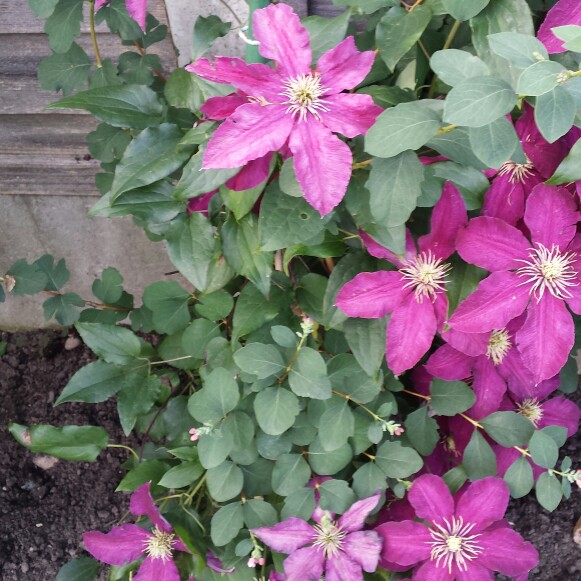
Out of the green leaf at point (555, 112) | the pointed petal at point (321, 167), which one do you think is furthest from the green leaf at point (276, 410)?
the green leaf at point (555, 112)

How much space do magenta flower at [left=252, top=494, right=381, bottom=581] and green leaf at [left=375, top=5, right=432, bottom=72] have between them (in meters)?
0.55

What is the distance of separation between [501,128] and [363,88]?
217mm

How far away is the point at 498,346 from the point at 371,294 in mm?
337

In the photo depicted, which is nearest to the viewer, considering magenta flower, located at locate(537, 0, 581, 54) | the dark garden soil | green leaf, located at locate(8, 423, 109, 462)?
magenta flower, located at locate(537, 0, 581, 54)

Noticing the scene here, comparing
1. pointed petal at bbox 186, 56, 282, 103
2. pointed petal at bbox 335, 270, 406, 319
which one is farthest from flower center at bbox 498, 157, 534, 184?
pointed petal at bbox 186, 56, 282, 103

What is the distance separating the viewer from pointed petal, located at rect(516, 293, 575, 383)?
68cm

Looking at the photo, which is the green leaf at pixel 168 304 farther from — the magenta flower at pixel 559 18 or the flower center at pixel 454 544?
the magenta flower at pixel 559 18

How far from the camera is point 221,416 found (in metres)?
0.92

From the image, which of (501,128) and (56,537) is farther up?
(501,128)

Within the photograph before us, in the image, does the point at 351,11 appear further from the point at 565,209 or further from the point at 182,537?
the point at 182,537

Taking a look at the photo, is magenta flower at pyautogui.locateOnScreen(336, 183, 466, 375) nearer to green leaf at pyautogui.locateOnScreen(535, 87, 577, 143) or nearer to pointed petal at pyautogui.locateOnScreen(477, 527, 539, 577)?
green leaf at pyautogui.locateOnScreen(535, 87, 577, 143)

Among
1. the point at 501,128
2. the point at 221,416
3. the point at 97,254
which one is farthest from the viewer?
the point at 97,254

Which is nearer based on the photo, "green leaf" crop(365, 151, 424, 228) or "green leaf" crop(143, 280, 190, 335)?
"green leaf" crop(365, 151, 424, 228)

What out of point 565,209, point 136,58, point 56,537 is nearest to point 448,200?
point 565,209
